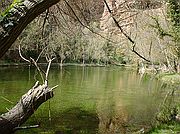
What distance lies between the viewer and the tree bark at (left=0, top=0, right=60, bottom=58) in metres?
3.02

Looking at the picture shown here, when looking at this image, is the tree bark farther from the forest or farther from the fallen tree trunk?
the fallen tree trunk

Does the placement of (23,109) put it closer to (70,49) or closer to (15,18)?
(15,18)

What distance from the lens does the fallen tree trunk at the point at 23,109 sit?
6.93 m

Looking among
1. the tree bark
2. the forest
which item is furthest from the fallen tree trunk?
the tree bark

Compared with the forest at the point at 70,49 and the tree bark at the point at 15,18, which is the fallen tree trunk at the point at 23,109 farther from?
the tree bark at the point at 15,18

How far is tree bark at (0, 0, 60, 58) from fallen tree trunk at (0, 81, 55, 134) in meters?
4.11

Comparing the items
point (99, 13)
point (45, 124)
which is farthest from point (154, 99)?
point (99, 13)

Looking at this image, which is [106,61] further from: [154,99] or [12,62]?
[154,99]

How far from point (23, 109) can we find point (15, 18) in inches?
187

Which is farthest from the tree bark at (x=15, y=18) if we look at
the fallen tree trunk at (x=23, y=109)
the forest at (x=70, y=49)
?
the fallen tree trunk at (x=23, y=109)

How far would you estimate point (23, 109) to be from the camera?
7504mm

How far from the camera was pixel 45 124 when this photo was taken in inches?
432

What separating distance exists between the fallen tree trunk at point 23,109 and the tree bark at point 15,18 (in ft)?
13.5

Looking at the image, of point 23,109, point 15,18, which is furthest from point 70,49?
point 15,18
